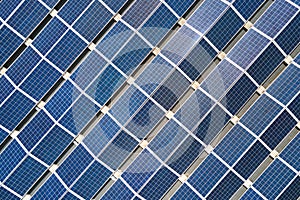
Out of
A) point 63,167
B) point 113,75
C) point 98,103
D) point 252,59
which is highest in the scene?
point 252,59

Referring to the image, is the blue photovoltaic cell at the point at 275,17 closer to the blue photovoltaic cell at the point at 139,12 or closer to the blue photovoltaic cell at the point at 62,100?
the blue photovoltaic cell at the point at 139,12

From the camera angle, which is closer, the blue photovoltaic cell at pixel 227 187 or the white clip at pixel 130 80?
the blue photovoltaic cell at pixel 227 187

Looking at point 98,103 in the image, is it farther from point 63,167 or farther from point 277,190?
point 277,190

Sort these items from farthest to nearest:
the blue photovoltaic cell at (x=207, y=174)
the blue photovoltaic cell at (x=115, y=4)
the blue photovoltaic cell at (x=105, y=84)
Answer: the blue photovoltaic cell at (x=115, y=4) → the blue photovoltaic cell at (x=105, y=84) → the blue photovoltaic cell at (x=207, y=174)

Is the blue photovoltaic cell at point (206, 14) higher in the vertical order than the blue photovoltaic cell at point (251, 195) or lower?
higher

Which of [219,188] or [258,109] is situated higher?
[258,109]

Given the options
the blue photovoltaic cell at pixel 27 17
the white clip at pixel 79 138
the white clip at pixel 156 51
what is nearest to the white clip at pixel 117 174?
the white clip at pixel 79 138

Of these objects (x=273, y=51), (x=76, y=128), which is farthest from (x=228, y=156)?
(x=76, y=128)
